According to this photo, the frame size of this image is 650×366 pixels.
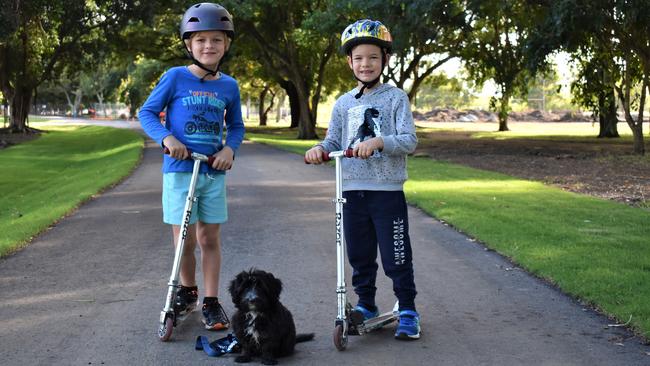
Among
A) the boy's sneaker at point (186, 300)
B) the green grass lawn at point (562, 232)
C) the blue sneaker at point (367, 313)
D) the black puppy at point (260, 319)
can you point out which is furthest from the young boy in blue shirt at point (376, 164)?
the green grass lawn at point (562, 232)

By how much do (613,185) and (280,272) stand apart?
35.5 ft

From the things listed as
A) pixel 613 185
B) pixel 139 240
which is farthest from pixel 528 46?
pixel 139 240

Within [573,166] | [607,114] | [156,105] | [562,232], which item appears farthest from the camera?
[607,114]

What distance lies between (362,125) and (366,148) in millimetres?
456

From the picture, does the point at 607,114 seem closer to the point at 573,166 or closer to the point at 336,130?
the point at 573,166

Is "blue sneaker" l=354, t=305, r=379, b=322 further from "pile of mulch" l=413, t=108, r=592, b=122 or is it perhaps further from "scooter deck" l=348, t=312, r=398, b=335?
"pile of mulch" l=413, t=108, r=592, b=122

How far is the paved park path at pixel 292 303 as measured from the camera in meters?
4.86

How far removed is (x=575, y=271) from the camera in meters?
7.25

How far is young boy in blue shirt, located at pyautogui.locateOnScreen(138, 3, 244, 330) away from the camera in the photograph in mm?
5177

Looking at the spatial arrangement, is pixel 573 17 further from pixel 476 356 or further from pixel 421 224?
pixel 476 356

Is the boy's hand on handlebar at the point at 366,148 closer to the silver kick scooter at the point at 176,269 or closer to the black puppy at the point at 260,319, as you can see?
the black puppy at the point at 260,319

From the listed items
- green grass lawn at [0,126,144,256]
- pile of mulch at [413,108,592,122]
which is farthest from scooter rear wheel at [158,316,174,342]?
pile of mulch at [413,108,592,122]

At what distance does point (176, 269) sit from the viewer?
5.07 m

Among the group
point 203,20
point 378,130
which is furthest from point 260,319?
point 203,20
